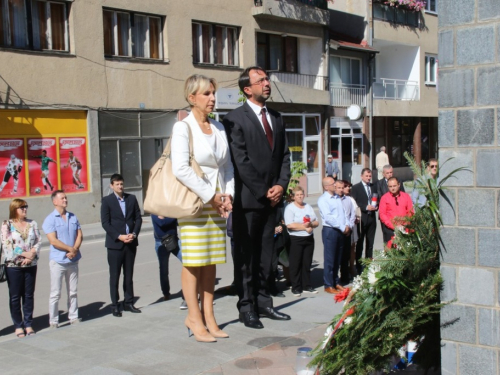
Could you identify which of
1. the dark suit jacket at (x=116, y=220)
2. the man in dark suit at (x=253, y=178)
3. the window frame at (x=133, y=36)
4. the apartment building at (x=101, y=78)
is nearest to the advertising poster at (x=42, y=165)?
the apartment building at (x=101, y=78)

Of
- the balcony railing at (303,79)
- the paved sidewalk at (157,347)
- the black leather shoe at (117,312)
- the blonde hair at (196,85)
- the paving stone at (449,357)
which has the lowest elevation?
the black leather shoe at (117,312)

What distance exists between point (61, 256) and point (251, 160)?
3.14m

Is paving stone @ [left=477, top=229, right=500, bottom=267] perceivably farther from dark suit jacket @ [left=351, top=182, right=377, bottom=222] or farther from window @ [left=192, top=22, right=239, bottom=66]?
window @ [left=192, top=22, right=239, bottom=66]

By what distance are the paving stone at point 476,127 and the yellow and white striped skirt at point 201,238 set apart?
7.56 ft

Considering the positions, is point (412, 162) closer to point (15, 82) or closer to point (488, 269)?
point (488, 269)

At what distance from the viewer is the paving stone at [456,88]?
4.14m

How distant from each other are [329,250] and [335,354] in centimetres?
460

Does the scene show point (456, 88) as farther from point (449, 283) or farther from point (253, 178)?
point (253, 178)

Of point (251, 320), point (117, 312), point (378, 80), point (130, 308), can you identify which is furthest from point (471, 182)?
point (378, 80)

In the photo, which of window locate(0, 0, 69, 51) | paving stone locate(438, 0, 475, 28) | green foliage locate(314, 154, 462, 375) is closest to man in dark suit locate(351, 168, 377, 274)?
green foliage locate(314, 154, 462, 375)

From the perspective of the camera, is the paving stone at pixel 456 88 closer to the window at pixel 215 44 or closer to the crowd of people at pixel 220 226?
the crowd of people at pixel 220 226

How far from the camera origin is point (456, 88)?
4207mm

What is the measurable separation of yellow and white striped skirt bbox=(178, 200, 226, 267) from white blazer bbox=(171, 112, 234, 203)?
24 cm

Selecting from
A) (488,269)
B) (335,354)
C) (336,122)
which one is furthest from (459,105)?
(336,122)
